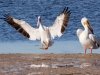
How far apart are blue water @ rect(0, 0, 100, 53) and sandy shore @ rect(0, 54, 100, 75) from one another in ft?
5.48

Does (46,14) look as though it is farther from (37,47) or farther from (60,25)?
(60,25)

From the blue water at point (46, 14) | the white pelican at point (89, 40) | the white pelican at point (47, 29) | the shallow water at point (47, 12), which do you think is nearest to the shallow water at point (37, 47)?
the blue water at point (46, 14)

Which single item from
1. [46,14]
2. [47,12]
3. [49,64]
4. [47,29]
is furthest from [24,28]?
[47,12]

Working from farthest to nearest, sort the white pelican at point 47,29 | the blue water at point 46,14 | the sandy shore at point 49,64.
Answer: the blue water at point 46,14, the white pelican at point 47,29, the sandy shore at point 49,64

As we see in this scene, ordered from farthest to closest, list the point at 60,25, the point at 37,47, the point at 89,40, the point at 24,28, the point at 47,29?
the point at 37,47 < the point at 24,28 < the point at 60,25 < the point at 47,29 < the point at 89,40

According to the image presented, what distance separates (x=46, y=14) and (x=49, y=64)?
521 inches

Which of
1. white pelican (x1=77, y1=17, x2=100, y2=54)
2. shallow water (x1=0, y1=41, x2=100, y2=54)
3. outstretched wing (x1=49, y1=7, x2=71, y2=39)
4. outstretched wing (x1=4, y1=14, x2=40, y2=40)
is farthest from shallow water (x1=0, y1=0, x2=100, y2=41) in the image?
white pelican (x1=77, y1=17, x2=100, y2=54)

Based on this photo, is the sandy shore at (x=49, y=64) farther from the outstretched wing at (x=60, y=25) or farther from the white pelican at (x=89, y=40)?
the outstretched wing at (x=60, y=25)

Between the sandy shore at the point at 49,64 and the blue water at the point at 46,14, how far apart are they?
5.48 feet

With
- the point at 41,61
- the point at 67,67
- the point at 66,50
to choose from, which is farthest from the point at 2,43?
the point at 67,67

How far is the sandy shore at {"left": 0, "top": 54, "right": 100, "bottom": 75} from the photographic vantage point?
10.9 meters

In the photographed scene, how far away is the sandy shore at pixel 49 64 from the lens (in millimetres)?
10898

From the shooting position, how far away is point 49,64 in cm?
1211

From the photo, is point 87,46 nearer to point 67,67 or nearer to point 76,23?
point 67,67
